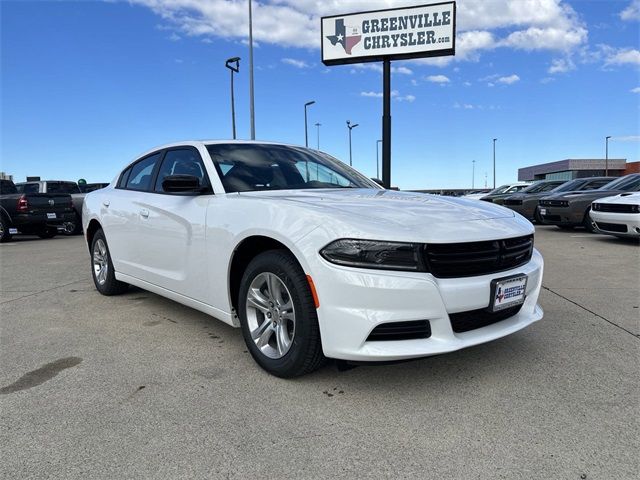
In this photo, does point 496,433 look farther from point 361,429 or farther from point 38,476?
point 38,476

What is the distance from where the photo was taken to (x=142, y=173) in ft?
15.4

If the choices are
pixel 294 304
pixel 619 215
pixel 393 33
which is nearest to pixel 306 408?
pixel 294 304

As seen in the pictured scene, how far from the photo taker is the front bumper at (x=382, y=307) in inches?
96.7

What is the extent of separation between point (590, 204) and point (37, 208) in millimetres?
14153

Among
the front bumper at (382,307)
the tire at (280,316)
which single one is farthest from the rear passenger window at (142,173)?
the front bumper at (382,307)

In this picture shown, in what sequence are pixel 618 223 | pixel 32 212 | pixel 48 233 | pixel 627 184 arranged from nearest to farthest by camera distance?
pixel 618 223 → pixel 627 184 → pixel 32 212 → pixel 48 233

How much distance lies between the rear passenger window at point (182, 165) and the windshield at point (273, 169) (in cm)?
14

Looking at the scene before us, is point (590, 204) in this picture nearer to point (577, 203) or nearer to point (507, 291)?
point (577, 203)

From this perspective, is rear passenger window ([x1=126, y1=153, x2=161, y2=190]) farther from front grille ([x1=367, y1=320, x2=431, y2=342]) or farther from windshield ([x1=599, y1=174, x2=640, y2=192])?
windshield ([x1=599, y1=174, x2=640, y2=192])

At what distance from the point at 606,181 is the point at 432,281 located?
13.8 m

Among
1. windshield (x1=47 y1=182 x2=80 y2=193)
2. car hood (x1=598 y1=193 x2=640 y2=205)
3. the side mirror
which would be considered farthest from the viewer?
windshield (x1=47 y1=182 x2=80 y2=193)

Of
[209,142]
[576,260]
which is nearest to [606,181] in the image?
[576,260]

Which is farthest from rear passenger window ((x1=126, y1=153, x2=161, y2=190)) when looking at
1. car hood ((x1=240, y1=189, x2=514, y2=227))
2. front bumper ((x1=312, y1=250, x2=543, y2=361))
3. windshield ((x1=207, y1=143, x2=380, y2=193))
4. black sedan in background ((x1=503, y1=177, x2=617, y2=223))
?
black sedan in background ((x1=503, y1=177, x2=617, y2=223))

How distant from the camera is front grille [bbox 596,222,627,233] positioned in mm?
8961
